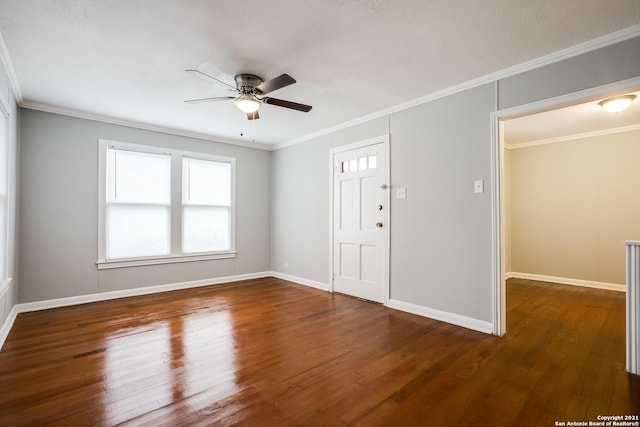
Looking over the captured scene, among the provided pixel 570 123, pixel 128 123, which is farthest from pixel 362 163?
pixel 128 123

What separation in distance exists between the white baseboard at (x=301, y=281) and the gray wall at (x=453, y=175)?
140 cm

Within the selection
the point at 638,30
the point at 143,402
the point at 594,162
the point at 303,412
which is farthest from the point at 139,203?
the point at 594,162

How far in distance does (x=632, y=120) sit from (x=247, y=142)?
242 inches

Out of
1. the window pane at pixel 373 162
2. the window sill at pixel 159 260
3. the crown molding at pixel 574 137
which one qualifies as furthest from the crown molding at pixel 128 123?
the crown molding at pixel 574 137

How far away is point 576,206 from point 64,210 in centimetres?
795

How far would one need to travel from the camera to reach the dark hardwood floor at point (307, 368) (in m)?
1.79

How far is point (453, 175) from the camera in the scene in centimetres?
333

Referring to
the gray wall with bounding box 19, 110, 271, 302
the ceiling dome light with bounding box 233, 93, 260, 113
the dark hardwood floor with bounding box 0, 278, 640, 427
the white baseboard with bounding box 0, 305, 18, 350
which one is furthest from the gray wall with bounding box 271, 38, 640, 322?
the white baseboard with bounding box 0, 305, 18, 350

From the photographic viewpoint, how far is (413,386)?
6.81ft

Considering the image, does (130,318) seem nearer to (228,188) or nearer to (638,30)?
(228,188)

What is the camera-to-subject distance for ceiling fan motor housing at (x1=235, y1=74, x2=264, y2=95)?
2.91 meters

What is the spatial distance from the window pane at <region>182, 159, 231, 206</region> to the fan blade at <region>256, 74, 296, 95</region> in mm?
2781

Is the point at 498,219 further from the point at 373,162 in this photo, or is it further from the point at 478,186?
the point at 373,162

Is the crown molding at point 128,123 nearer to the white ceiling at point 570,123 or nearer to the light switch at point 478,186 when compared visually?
the light switch at point 478,186
